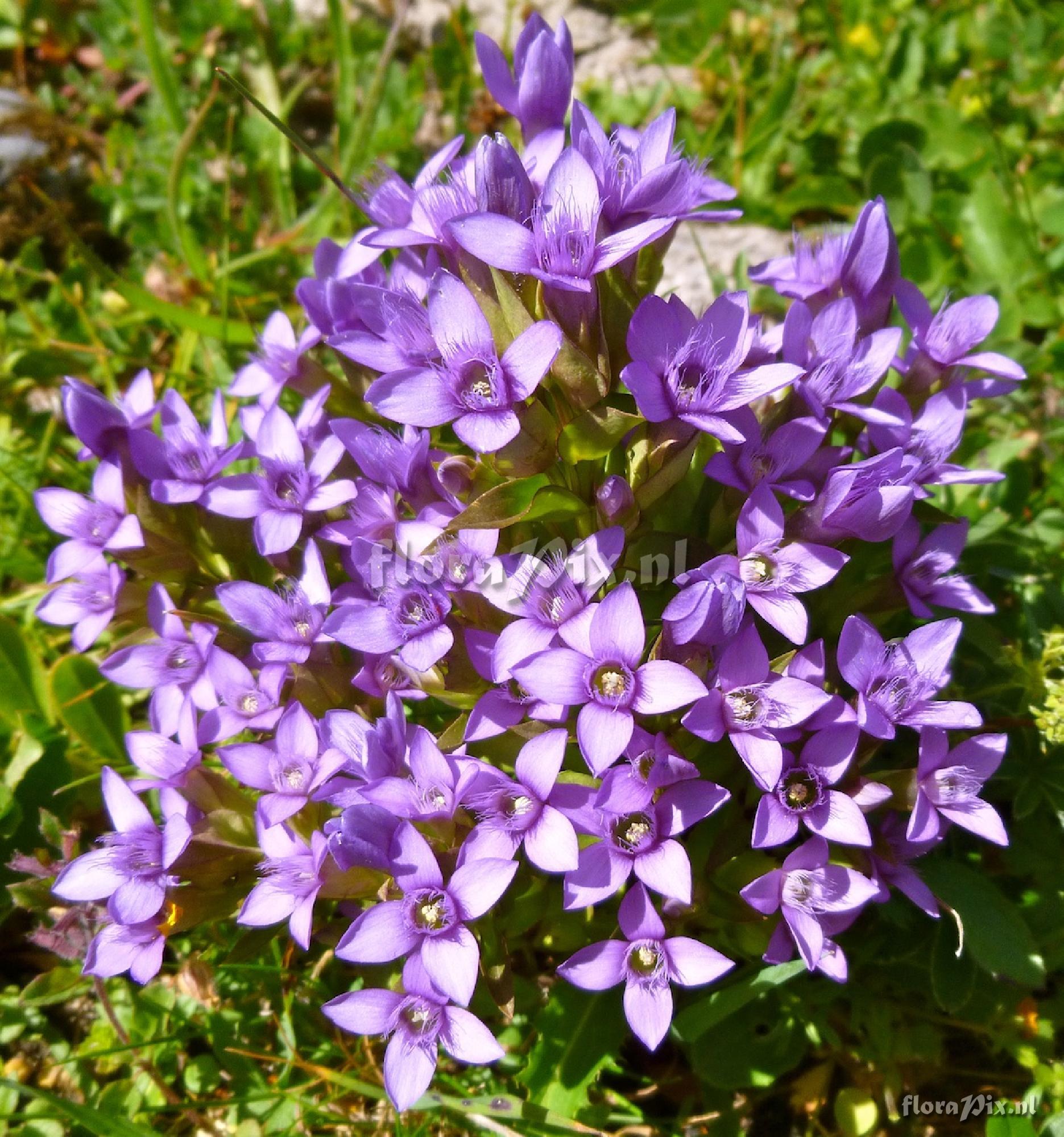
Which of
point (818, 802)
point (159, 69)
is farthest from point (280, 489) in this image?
point (159, 69)

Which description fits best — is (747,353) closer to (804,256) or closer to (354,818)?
(804,256)

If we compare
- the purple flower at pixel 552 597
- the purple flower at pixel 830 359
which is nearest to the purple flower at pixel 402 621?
the purple flower at pixel 552 597

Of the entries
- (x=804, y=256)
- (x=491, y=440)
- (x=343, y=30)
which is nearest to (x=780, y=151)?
(x=343, y=30)

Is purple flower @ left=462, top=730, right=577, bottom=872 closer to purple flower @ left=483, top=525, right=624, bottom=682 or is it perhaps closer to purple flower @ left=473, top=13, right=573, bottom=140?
purple flower @ left=483, top=525, right=624, bottom=682

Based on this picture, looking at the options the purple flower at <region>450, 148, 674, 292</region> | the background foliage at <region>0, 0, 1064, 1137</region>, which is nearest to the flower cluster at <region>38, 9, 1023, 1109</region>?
the purple flower at <region>450, 148, 674, 292</region>

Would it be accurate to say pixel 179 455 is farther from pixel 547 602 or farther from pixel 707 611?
pixel 707 611

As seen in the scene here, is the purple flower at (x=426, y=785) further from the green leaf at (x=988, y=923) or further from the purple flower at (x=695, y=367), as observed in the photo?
the green leaf at (x=988, y=923)
